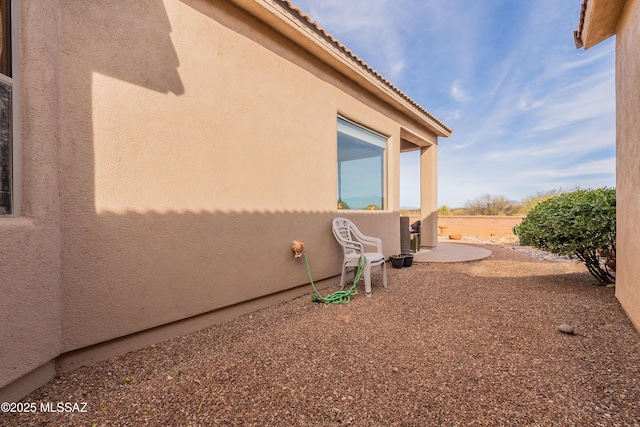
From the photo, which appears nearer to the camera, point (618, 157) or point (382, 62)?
point (618, 157)

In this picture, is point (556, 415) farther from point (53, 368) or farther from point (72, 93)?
point (72, 93)

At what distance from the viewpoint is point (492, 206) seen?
20531 millimetres

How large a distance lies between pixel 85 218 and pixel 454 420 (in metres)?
3.11

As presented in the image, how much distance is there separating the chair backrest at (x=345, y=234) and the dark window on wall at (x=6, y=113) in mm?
3767

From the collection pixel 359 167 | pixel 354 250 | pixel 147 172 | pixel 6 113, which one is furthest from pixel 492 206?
pixel 6 113

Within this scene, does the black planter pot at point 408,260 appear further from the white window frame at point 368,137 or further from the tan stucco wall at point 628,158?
the tan stucco wall at point 628,158

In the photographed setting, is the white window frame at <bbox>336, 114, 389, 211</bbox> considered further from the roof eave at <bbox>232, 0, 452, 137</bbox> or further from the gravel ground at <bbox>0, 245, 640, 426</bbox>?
the gravel ground at <bbox>0, 245, 640, 426</bbox>

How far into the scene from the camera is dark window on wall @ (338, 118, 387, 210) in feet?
18.1

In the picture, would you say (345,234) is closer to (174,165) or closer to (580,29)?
(174,165)

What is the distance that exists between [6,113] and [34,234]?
832mm

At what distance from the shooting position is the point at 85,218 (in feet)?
7.43

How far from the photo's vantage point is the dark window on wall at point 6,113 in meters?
1.79

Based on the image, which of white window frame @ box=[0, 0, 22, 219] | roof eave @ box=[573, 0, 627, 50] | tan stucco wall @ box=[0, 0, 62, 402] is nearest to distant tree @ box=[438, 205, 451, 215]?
roof eave @ box=[573, 0, 627, 50]

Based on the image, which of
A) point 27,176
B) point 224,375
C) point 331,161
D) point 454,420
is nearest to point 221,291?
point 224,375
